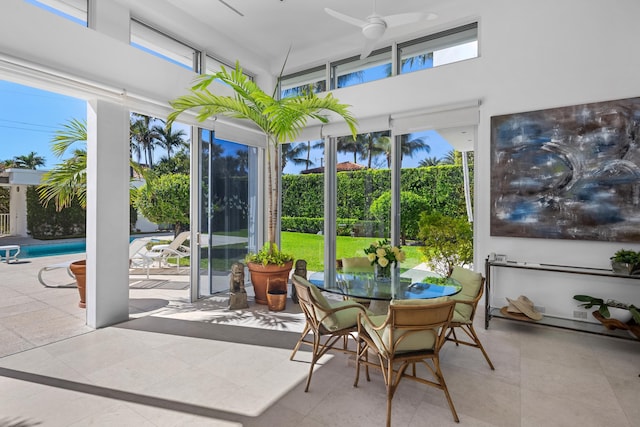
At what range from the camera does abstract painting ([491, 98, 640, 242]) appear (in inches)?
131

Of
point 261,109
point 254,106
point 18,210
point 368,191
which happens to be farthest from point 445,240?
point 18,210

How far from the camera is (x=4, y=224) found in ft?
34.9

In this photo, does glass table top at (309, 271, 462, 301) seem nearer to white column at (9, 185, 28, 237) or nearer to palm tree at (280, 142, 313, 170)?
palm tree at (280, 142, 313, 170)

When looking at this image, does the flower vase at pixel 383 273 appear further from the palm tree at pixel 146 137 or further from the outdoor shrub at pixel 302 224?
the palm tree at pixel 146 137

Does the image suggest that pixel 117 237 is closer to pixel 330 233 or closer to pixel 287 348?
pixel 287 348

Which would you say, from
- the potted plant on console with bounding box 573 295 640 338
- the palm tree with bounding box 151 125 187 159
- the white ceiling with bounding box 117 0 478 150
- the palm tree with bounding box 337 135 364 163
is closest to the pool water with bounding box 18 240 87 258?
the palm tree with bounding box 151 125 187 159

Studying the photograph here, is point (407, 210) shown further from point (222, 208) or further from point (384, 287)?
point (222, 208)

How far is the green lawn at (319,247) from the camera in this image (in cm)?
485

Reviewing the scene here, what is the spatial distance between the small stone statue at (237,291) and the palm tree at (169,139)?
11.2 metres

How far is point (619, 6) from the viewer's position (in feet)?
11.2

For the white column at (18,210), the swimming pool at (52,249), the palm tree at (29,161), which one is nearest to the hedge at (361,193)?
the swimming pool at (52,249)

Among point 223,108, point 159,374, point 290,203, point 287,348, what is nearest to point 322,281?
point 287,348

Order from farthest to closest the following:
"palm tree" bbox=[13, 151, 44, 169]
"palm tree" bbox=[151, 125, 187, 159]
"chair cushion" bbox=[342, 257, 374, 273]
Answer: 1. "palm tree" bbox=[151, 125, 187, 159]
2. "palm tree" bbox=[13, 151, 44, 169]
3. "chair cushion" bbox=[342, 257, 374, 273]

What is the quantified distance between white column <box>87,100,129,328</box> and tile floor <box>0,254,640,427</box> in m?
0.28
